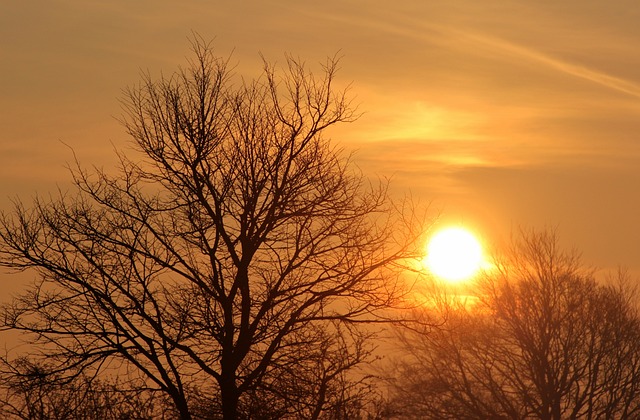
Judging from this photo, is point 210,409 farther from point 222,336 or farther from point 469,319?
point 469,319

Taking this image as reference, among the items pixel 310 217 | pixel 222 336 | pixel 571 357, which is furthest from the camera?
pixel 571 357

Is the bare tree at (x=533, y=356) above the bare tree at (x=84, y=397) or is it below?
above

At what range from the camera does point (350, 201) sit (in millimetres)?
16078

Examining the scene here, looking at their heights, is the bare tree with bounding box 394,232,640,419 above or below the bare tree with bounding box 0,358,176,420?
above

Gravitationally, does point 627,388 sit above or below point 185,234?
above

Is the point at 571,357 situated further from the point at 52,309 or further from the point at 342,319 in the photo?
the point at 52,309

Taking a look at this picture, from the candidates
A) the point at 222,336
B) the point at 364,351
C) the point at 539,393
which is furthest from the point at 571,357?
the point at 222,336

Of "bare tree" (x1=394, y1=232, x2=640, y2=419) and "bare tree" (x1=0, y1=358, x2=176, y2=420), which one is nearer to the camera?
"bare tree" (x1=0, y1=358, x2=176, y2=420)

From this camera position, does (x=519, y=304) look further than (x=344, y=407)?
Yes

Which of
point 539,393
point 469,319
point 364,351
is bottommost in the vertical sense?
point 364,351

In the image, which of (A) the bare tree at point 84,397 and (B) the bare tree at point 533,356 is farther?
(B) the bare tree at point 533,356

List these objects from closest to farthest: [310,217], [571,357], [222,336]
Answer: [222,336] → [310,217] → [571,357]

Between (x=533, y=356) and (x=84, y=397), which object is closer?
(x=84, y=397)

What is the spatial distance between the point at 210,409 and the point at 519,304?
907 inches
